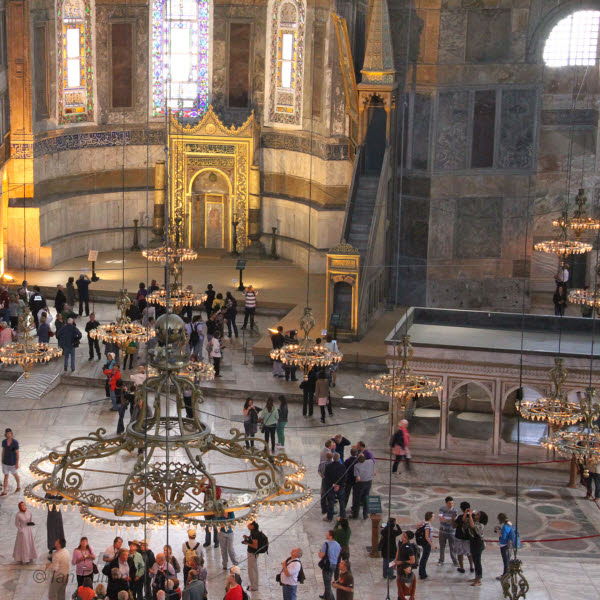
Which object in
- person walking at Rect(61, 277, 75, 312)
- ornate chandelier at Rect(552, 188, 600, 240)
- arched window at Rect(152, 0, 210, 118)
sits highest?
arched window at Rect(152, 0, 210, 118)

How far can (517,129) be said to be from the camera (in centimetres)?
2394

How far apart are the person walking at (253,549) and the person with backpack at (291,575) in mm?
463

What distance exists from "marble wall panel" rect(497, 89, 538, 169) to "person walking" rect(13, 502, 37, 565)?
1289cm

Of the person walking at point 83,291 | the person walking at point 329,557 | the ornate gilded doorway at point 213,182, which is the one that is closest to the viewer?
the person walking at point 329,557

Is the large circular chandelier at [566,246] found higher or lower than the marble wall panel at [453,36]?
lower

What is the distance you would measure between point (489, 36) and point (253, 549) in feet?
42.9

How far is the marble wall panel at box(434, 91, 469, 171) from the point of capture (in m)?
23.8

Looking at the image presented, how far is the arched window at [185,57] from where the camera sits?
2788 cm

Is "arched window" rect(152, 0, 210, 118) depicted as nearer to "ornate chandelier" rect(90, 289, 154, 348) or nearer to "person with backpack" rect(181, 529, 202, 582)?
"ornate chandelier" rect(90, 289, 154, 348)

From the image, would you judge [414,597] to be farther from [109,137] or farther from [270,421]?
[109,137]

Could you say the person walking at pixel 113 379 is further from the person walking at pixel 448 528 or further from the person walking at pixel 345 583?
the person walking at pixel 345 583

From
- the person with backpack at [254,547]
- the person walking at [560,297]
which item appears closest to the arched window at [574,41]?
the person walking at [560,297]

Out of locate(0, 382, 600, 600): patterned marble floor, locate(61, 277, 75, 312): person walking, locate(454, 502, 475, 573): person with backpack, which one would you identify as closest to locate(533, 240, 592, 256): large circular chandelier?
locate(0, 382, 600, 600): patterned marble floor

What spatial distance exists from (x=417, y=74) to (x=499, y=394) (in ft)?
27.3
